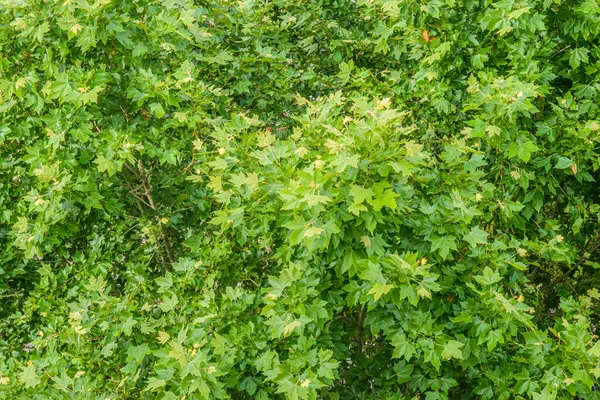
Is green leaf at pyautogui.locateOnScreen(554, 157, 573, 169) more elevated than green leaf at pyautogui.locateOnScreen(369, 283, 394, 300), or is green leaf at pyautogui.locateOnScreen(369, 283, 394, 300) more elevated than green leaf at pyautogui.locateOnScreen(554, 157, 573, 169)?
green leaf at pyautogui.locateOnScreen(369, 283, 394, 300)

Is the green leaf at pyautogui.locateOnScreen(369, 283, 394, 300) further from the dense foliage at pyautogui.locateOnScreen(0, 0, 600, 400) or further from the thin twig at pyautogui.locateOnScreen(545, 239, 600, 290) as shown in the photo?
the thin twig at pyautogui.locateOnScreen(545, 239, 600, 290)

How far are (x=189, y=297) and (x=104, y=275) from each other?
0.70 metres

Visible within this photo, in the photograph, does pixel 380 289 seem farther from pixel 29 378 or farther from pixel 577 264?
pixel 577 264

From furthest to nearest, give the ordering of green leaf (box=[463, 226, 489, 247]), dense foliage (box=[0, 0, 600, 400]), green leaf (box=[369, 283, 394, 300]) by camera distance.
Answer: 1. green leaf (box=[463, 226, 489, 247])
2. dense foliage (box=[0, 0, 600, 400])
3. green leaf (box=[369, 283, 394, 300])

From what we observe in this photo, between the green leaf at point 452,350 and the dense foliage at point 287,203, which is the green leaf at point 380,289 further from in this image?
the green leaf at point 452,350

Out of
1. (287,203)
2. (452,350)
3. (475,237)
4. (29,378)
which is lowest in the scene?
(29,378)

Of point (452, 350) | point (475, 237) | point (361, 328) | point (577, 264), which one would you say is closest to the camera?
point (452, 350)

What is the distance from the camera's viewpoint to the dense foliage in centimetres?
309

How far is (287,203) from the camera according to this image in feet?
9.27

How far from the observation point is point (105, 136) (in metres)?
3.71

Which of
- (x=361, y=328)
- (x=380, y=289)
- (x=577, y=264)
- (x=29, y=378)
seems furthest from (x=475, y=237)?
(x=29, y=378)

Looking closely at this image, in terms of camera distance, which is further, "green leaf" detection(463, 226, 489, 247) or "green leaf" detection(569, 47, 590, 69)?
"green leaf" detection(569, 47, 590, 69)

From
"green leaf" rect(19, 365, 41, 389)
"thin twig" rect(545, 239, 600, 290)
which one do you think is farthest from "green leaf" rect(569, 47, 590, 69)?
"green leaf" rect(19, 365, 41, 389)

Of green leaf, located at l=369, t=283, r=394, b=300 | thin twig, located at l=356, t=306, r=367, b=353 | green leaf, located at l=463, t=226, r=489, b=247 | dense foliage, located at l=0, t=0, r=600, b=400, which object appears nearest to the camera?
green leaf, located at l=369, t=283, r=394, b=300
